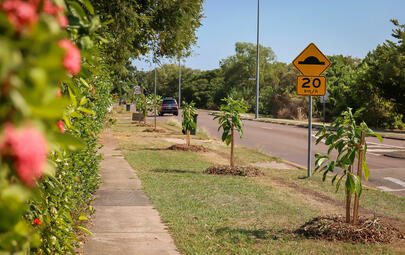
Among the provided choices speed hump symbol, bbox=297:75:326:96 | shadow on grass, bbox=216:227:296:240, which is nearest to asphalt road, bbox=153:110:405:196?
speed hump symbol, bbox=297:75:326:96

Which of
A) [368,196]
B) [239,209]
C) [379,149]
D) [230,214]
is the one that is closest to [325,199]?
[368,196]

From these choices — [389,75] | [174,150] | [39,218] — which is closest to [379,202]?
[39,218]

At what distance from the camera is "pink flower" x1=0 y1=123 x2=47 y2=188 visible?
0.77 metres

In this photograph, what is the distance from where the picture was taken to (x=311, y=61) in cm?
979

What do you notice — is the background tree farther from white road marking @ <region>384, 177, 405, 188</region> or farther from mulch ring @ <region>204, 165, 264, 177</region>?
white road marking @ <region>384, 177, 405, 188</region>

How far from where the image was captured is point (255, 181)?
8961 mm

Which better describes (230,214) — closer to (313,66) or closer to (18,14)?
(313,66)

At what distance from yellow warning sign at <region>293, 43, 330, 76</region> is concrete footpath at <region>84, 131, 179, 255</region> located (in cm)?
431

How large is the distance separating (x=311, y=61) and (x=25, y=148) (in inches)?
375

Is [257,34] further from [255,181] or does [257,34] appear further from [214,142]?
[255,181]

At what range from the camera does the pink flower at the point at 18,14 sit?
828mm

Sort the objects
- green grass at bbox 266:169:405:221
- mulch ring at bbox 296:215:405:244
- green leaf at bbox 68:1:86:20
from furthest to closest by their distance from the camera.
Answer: green grass at bbox 266:169:405:221 → mulch ring at bbox 296:215:405:244 → green leaf at bbox 68:1:86:20

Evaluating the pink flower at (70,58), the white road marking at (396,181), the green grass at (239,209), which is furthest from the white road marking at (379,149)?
the pink flower at (70,58)

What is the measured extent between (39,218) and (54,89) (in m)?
2.06
